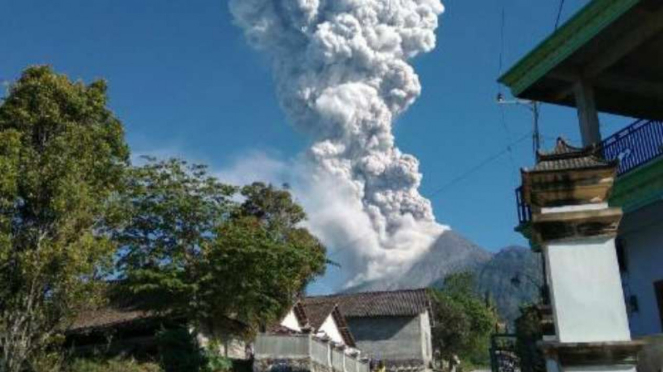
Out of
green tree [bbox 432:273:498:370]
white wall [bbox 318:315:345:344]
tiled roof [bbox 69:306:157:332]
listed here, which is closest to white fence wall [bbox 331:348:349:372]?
tiled roof [bbox 69:306:157:332]

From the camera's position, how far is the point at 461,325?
59250 millimetres

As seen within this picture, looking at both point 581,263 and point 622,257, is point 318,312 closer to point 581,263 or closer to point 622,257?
point 622,257

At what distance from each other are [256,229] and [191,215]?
2442mm

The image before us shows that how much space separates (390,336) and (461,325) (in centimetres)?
1207

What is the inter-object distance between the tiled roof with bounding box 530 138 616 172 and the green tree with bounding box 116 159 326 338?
2009 cm

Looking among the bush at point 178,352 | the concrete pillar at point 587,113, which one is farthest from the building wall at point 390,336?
the concrete pillar at point 587,113

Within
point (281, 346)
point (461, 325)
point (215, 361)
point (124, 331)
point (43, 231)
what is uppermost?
point (461, 325)

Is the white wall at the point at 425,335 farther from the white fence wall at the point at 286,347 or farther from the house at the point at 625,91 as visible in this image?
the house at the point at 625,91

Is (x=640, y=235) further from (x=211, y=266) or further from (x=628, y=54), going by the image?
(x=211, y=266)

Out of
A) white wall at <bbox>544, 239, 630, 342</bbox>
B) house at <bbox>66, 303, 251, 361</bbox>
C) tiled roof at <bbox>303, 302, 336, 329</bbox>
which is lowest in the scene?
white wall at <bbox>544, 239, 630, 342</bbox>

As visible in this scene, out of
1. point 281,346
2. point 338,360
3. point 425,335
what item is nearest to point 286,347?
point 281,346

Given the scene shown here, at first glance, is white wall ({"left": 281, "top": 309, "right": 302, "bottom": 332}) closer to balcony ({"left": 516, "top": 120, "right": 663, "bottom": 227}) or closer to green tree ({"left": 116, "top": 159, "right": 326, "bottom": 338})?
green tree ({"left": 116, "top": 159, "right": 326, "bottom": 338})

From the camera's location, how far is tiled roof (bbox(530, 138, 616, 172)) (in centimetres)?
681

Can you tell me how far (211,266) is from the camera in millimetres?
27047
